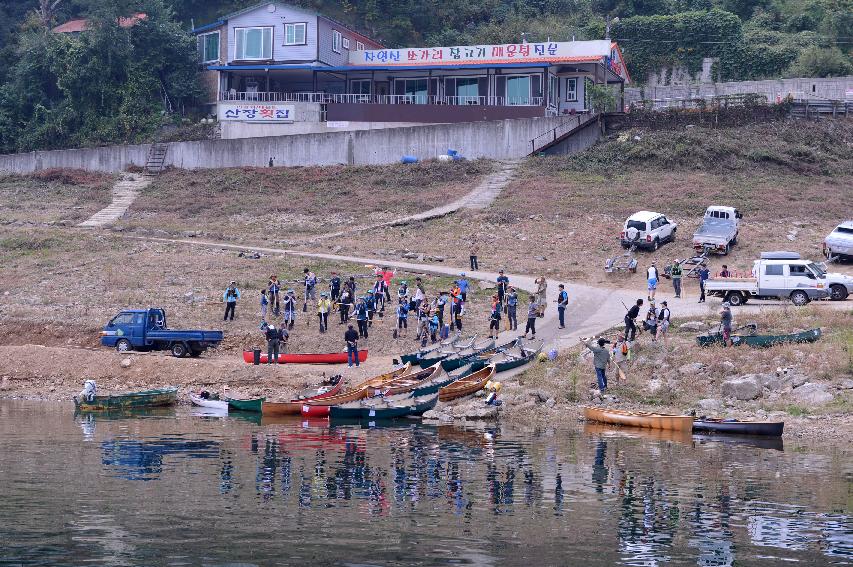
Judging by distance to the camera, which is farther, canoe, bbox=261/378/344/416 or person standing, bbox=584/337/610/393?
canoe, bbox=261/378/344/416

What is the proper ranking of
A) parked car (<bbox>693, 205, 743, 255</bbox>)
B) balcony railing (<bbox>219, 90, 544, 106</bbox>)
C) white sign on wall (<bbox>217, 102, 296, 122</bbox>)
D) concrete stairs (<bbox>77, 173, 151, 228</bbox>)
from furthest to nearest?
balcony railing (<bbox>219, 90, 544, 106</bbox>)
white sign on wall (<bbox>217, 102, 296, 122</bbox>)
concrete stairs (<bbox>77, 173, 151, 228</bbox>)
parked car (<bbox>693, 205, 743, 255</bbox>)

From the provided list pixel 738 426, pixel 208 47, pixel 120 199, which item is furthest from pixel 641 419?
pixel 208 47

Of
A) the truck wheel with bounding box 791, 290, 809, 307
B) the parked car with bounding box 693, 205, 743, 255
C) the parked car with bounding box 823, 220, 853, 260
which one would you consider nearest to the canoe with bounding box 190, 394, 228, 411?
the truck wheel with bounding box 791, 290, 809, 307

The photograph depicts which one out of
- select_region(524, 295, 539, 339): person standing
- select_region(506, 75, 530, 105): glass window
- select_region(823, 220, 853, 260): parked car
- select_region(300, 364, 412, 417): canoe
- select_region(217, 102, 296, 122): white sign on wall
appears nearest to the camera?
select_region(300, 364, 412, 417): canoe

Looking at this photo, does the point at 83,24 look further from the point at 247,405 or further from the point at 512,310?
the point at 247,405

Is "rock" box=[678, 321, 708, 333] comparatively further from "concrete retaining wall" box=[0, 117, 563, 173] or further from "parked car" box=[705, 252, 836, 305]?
"concrete retaining wall" box=[0, 117, 563, 173]

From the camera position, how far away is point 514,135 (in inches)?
2653

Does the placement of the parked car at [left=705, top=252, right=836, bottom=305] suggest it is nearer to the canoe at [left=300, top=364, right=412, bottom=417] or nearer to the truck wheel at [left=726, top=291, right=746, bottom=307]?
the truck wheel at [left=726, top=291, right=746, bottom=307]

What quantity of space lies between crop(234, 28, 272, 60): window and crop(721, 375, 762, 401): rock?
49.5 m

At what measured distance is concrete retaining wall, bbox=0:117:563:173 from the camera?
220ft

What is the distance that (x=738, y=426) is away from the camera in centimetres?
3156

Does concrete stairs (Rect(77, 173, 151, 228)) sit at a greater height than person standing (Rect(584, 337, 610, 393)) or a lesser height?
greater

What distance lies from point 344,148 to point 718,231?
2493cm

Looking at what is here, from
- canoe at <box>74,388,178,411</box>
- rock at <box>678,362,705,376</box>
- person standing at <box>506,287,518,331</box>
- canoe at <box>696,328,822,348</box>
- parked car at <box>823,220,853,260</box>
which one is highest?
parked car at <box>823,220,853,260</box>
